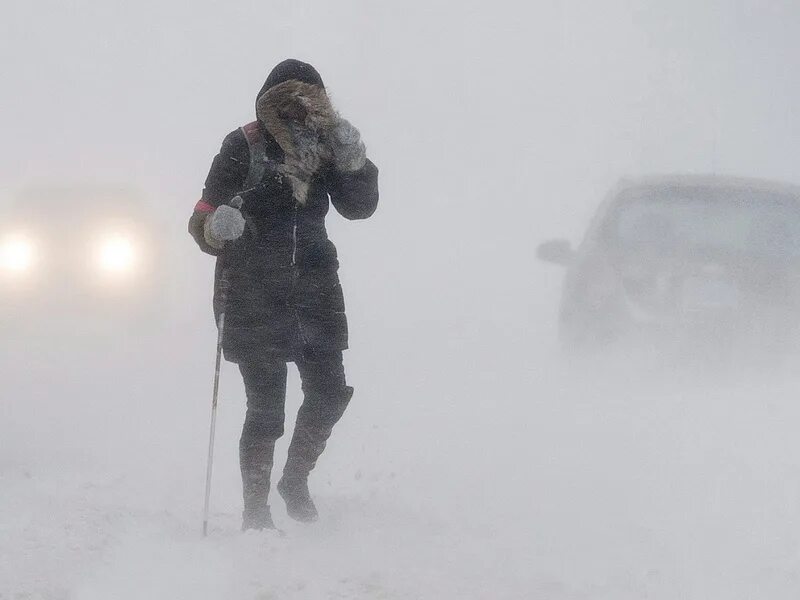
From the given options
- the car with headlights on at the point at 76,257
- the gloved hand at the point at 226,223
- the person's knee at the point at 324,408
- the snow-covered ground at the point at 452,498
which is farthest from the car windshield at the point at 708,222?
the car with headlights on at the point at 76,257

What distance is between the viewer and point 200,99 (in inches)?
2307

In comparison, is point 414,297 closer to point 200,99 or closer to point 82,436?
point 82,436

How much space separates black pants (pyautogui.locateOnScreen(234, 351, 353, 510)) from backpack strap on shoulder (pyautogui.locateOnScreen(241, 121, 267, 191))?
2.33 feet

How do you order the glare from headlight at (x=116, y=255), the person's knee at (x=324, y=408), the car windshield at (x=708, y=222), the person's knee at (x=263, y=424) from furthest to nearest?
the glare from headlight at (x=116, y=255)
the car windshield at (x=708, y=222)
the person's knee at (x=324, y=408)
the person's knee at (x=263, y=424)

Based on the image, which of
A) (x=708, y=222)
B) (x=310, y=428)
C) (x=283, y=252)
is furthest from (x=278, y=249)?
(x=708, y=222)

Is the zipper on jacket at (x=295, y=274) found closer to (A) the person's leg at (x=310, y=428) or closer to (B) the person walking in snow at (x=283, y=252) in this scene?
(B) the person walking in snow at (x=283, y=252)

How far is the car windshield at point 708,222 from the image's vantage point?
7.14 meters

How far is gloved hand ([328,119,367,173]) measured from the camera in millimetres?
4270

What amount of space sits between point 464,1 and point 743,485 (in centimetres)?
8003

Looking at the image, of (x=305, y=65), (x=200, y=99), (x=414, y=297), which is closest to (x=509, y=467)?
(x=305, y=65)

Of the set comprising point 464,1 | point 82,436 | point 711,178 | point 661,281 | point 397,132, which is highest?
point 464,1

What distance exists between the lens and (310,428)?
4.79 m

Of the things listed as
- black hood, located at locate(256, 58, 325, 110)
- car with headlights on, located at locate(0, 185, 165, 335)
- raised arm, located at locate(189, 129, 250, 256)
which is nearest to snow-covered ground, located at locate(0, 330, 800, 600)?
raised arm, located at locate(189, 129, 250, 256)

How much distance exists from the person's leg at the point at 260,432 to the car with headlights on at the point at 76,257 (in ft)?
28.0
